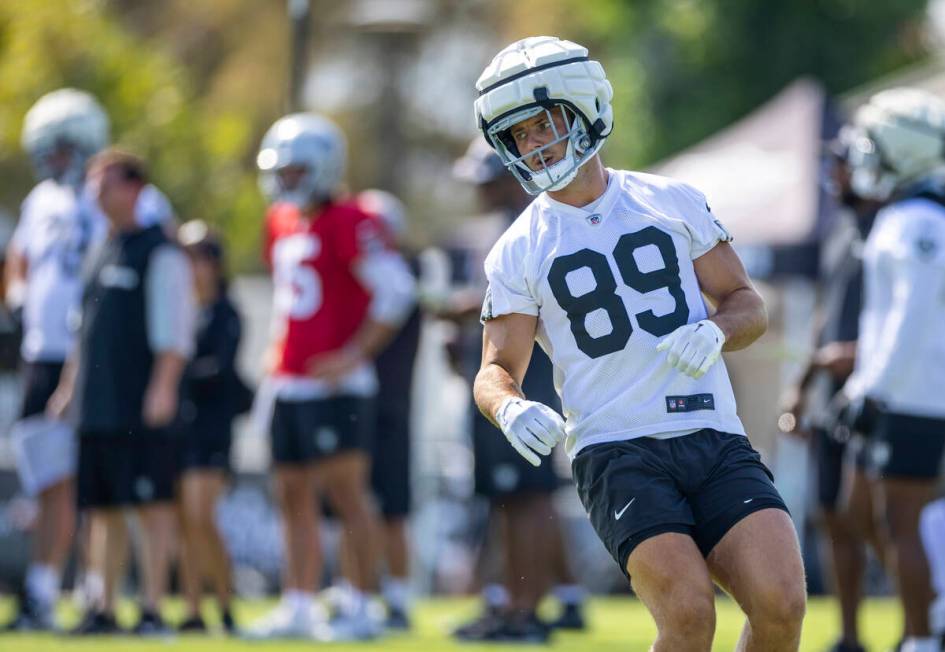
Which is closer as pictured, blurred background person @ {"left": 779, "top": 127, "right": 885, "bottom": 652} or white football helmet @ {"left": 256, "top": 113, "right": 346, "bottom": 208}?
blurred background person @ {"left": 779, "top": 127, "right": 885, "bottom": 652}

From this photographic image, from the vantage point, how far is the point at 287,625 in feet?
30.3

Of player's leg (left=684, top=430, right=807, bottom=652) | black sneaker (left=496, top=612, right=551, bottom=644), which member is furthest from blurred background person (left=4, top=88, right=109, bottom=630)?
player's leg (left=684, top=430, right=807, bottom=652)

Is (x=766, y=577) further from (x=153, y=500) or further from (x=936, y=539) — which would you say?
(x=153, y=500)

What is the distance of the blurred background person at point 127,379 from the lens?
360 inches

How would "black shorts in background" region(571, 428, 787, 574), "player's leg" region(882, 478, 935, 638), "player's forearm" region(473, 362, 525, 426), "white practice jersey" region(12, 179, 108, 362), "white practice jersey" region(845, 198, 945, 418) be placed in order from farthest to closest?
"white practice jersey" region(12, 179, 108, 362)
"player's leg" region(882, 478, 935, 638)
"white practice jersey" region(845, 198, 945, 418)
"player's forearm" region(473, 362, 525, 426)
"black shorts in background" region(571, 428, 787, 574)

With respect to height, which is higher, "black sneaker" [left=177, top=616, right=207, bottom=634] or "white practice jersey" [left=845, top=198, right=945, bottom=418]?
"white practice jersey" [left=845, top=198, right=945, bottom=418]

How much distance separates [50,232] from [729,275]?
5340 millimetres

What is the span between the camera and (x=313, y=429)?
9375 mm

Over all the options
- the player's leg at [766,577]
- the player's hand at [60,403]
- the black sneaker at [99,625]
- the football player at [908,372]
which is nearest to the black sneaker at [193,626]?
the black sneaker at [99,625]

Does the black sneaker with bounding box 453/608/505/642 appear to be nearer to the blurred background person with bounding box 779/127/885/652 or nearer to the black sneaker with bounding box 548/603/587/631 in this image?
the black sneaker with bounding box 548/603/587/631

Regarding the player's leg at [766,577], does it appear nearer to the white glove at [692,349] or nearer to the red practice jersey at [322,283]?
the white glove at [692,349]

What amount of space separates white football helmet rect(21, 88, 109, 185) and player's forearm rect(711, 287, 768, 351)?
17.8 feet

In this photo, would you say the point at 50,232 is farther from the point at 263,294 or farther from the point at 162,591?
the point at 263,294

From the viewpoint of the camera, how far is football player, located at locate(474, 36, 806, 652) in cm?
493
